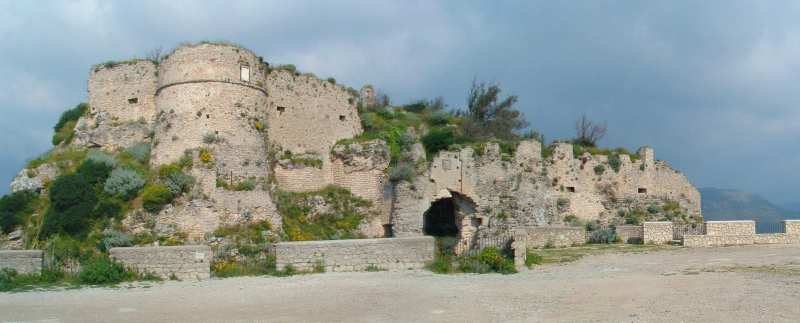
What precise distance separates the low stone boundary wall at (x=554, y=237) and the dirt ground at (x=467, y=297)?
6752 millimetres

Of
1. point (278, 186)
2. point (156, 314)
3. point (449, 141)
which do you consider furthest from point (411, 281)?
point (449, 141)

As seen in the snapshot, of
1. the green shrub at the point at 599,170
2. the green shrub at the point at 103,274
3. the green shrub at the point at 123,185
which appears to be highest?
the green shrub at the point at 599,170

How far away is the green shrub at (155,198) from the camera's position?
21.9 m

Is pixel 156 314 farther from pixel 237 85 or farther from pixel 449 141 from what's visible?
pixel 449 141

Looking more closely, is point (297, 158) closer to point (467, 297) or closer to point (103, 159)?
point (103, 159)

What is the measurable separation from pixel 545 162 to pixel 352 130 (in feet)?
30.9

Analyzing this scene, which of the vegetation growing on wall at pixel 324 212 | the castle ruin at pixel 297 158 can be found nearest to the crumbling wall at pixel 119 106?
the castle ruin at pixel 297 158

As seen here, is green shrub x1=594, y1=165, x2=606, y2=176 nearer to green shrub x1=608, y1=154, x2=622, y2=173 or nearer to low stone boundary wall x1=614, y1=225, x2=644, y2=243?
green shrub x1=608, y1=154, x2=622, y2=173

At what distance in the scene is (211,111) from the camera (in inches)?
950

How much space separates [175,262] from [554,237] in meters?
14.0

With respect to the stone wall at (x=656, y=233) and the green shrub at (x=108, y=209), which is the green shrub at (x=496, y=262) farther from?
the green shrub at (x=108, y=209)

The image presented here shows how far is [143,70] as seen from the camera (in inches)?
1042

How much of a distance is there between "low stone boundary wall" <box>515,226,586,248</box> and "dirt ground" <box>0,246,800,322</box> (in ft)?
22.2

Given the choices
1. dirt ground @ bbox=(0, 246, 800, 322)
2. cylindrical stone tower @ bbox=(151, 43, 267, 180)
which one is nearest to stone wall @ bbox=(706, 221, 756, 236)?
dirt ground @ bbox=(0, 246, 800, 322)
